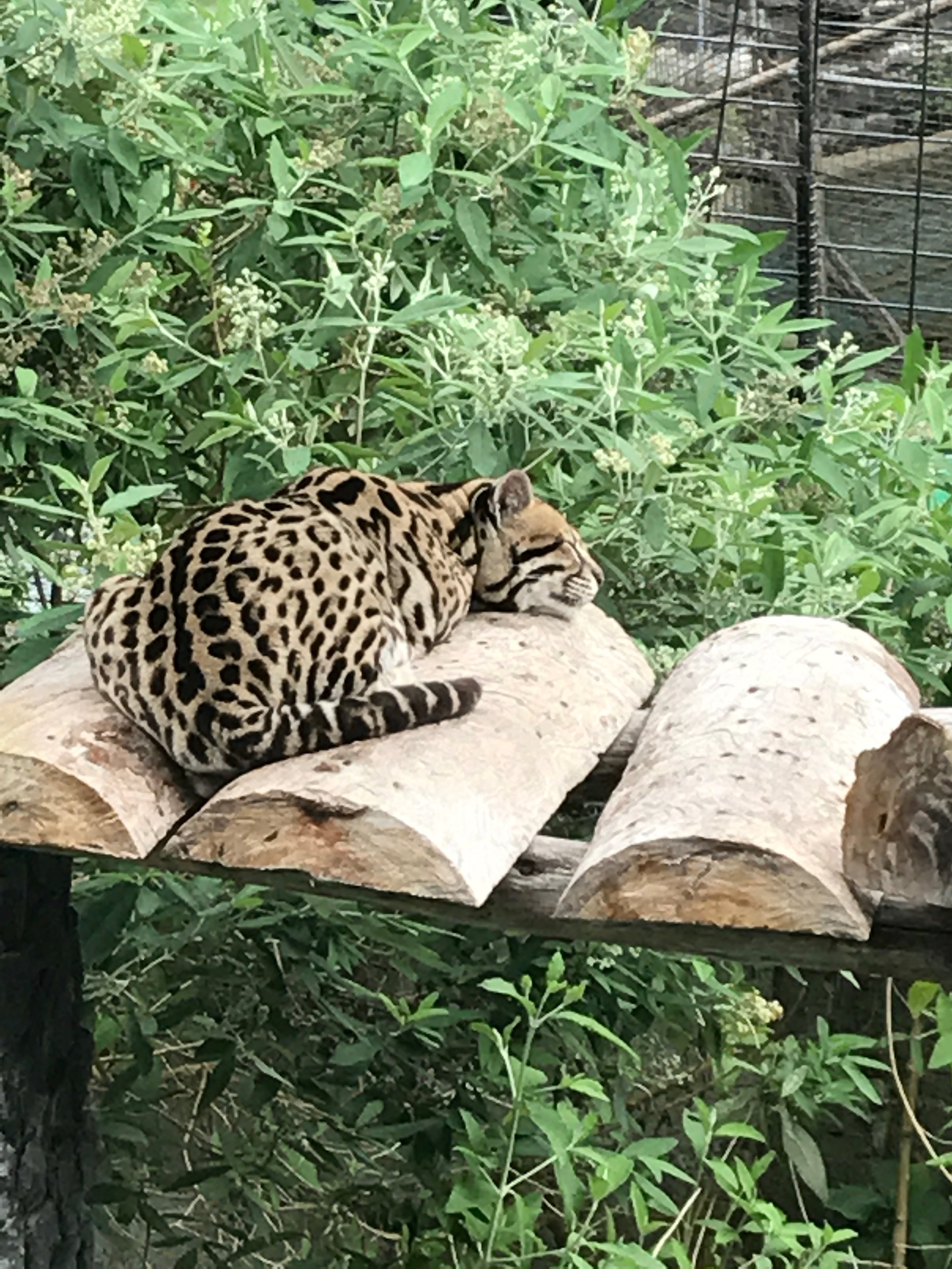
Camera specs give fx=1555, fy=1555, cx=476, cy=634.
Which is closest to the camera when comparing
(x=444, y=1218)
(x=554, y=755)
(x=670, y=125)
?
(x=554, y=755)

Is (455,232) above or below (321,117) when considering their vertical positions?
below

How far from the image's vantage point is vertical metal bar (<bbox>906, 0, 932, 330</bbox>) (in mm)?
3324

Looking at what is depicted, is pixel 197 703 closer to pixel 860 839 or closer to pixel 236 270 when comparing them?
pixel 860 839

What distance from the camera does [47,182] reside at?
2533mm

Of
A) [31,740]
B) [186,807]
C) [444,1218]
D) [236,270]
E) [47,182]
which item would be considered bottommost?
[444,1218]

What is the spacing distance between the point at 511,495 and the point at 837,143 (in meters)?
2.06

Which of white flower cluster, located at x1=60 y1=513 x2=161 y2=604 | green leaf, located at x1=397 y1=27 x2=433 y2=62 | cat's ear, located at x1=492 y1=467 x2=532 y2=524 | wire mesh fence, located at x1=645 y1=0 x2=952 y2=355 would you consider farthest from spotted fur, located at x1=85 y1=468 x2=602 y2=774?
wire mesh fence, located at x1=645 y1=0 x2=952 y2=355

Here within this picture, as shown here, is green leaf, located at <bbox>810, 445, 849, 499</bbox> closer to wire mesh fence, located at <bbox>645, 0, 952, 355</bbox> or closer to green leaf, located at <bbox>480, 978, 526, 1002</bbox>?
green leaf, located at <bbox>480, 978, 526, 1002</bbox>

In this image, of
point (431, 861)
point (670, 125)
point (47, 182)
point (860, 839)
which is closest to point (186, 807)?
point (431, 861)

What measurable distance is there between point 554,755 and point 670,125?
2.62 metres

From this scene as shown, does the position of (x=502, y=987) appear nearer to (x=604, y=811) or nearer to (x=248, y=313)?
(x=604, y=811)

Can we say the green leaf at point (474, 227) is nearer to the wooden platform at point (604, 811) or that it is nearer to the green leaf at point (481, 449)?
the green leaf at point (481, 449)

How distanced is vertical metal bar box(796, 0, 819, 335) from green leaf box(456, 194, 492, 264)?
4.11 ft

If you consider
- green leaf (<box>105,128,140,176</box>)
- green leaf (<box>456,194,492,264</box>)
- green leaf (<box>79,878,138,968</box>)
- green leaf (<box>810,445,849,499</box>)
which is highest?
green leaf (<box>105,128,140,176</box>)
